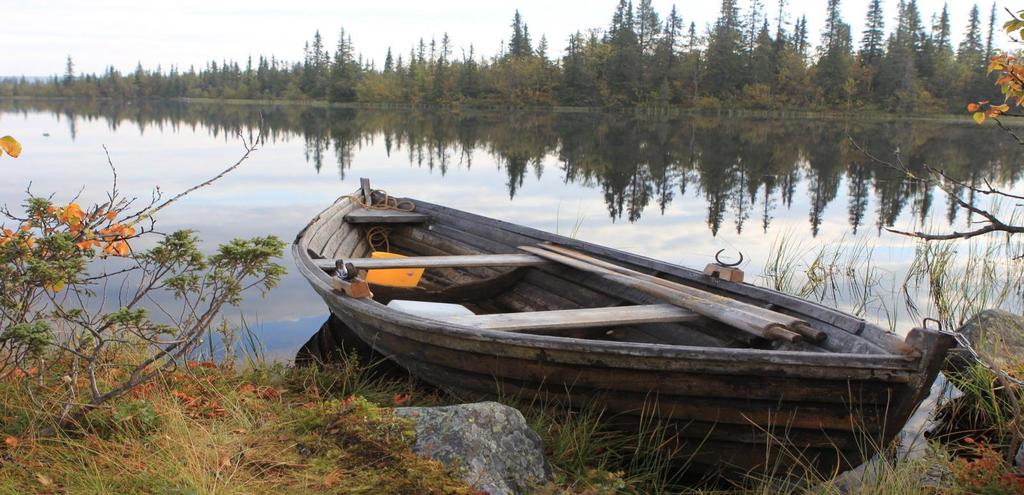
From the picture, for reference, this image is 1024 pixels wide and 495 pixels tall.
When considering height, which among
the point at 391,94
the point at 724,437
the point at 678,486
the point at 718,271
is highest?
the point at 391,94

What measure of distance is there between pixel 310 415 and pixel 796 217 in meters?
13.1

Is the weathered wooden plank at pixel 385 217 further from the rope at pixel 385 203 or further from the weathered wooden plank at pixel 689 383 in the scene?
the weathered wooden plank at pixel 689 383

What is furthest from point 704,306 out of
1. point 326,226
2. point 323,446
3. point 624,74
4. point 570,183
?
point 624,74

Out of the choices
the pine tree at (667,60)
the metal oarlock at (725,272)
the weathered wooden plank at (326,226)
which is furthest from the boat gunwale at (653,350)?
the pine tree at (667,60)

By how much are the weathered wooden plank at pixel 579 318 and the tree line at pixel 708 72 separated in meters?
64.6

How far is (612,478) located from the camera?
3.70 m

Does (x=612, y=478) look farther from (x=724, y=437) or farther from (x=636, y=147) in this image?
(x=636, y=147)

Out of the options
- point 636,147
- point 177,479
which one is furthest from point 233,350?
point 636,147

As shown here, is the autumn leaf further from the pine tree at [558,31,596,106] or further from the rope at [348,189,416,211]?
the pine tree at [558,31,596,106]

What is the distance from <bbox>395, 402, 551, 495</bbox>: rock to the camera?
3.21 meters

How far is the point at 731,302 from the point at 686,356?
3.42 feet

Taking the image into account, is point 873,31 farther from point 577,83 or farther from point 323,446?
point 323,446

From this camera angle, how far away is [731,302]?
4473 millimetres

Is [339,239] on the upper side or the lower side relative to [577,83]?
lower
